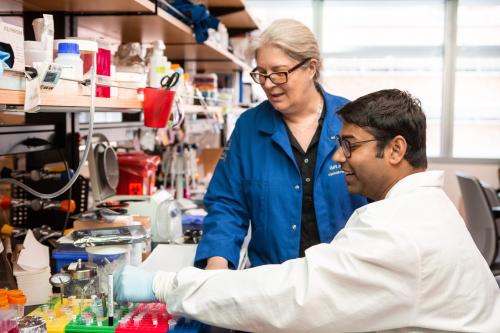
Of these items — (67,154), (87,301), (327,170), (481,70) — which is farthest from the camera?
(481,70)

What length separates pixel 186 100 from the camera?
2.83 meters

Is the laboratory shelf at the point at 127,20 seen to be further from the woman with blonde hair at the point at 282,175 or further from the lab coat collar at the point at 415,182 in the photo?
the lab coat collar at the point at 415,182

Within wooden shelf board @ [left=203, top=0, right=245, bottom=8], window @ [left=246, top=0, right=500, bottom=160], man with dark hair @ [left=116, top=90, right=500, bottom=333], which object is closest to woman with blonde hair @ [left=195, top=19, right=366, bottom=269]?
man with dark hair @ [left=116, top=90, right=500, bottom=333]

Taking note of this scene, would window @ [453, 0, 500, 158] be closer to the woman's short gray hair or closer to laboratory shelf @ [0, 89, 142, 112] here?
the woman's short gray hair

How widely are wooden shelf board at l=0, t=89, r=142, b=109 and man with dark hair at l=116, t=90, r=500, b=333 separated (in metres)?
0.51

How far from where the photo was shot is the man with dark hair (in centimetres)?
119

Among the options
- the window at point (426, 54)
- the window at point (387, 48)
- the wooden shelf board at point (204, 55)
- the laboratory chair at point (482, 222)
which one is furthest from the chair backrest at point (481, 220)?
the window at point (387, 48)

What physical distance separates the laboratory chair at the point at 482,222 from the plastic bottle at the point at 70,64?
10.3 ft

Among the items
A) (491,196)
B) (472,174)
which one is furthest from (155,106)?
(472,174)

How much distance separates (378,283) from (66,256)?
99cm

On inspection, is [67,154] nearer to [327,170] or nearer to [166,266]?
[166,266]

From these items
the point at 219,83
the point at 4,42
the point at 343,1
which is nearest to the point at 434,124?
the point at 343,1

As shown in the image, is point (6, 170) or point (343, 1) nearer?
point (6, 170)

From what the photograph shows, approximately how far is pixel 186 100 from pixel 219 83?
6.87 ft
